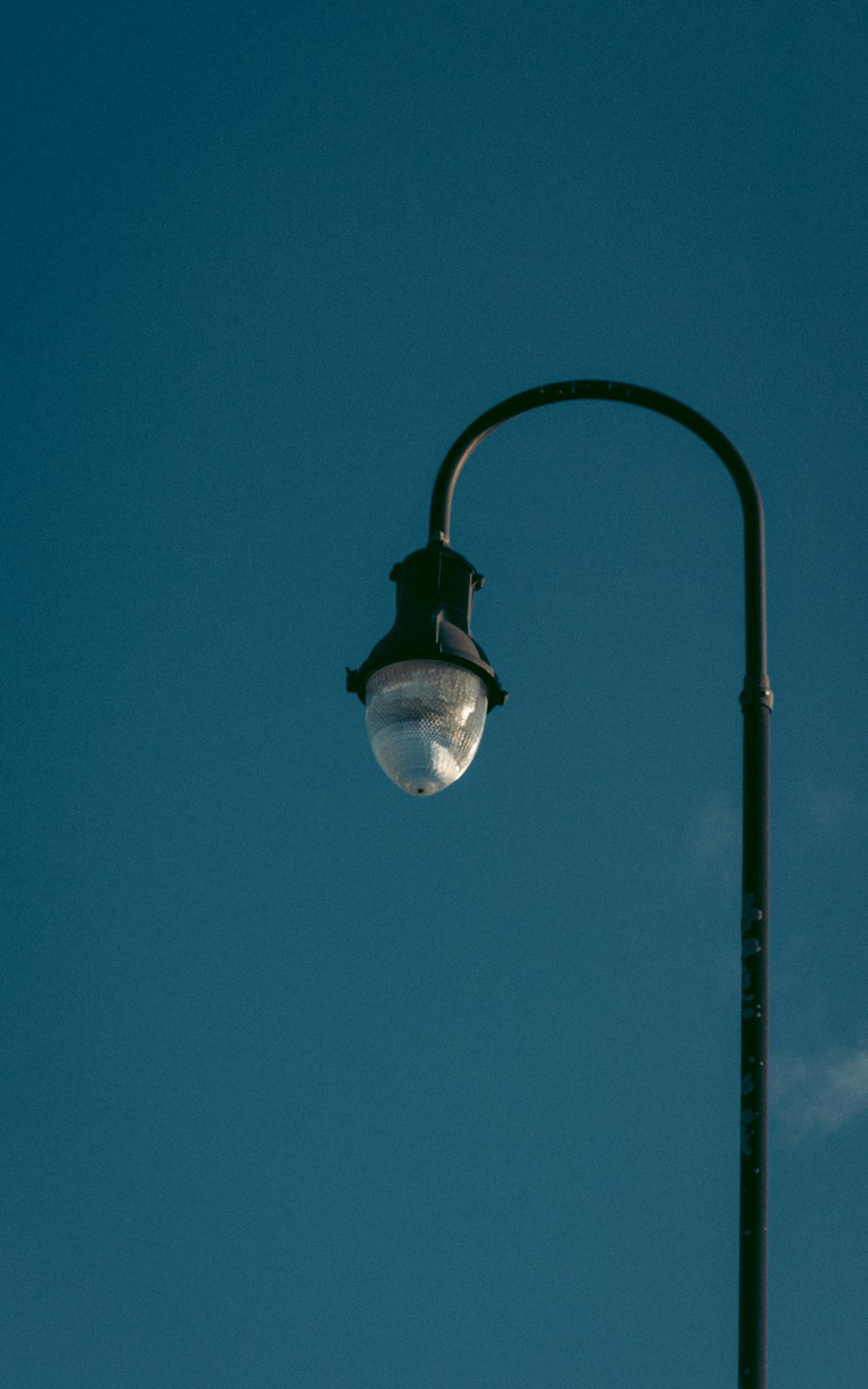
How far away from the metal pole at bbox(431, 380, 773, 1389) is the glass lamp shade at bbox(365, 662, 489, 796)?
1.00m

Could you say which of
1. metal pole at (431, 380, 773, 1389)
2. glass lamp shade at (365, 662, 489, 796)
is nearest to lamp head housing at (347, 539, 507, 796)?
glass lamp shade at (365, 662, 489, 796)

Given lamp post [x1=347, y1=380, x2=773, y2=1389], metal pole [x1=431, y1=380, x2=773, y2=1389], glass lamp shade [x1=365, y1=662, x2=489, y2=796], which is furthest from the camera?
glass lamp shade [x1=365, y1=662, x2=489, y2=796]

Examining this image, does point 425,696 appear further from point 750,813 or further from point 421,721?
point 750,813

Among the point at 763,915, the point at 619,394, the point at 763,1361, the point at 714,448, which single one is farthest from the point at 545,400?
the point at 763,1361

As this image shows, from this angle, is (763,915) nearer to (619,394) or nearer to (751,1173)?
(751,1173)

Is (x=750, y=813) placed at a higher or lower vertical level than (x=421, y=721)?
lower

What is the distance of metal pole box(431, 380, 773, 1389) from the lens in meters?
5.96

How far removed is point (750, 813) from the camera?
677 centimetres

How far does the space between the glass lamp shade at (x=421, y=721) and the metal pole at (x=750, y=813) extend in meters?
1.00

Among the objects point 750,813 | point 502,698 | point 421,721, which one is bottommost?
point 750,813

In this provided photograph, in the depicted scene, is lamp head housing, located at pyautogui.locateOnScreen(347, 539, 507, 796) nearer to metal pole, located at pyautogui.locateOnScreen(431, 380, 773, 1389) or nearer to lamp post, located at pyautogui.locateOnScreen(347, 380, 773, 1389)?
lamp post, located at pyautogui.locateOnScreen(347, 380, 773, 1389)

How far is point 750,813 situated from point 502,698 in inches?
63.8

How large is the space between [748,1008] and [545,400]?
131 inches

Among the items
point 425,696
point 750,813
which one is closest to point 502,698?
point 425,696
